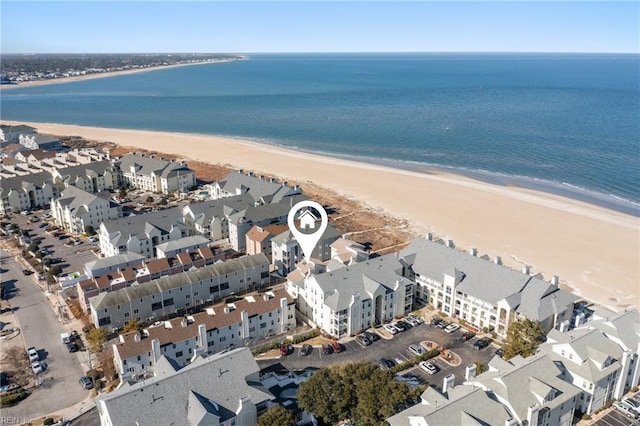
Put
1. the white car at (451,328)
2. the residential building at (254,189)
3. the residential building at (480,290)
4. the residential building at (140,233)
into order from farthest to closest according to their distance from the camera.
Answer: the residential building at (254,189) → the residential building at (140,233) → the white car at (451,328) → the residential building at (480,290)

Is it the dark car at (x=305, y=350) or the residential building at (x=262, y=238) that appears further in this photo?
the residential building at (x=262, y=238)

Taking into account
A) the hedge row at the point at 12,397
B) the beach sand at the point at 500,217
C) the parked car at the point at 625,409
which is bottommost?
the hedge row at the point at 12,397

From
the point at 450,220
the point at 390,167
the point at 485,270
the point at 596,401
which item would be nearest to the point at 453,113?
the point at 390,167

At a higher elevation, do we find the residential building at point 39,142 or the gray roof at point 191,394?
the residential building at point 39,142

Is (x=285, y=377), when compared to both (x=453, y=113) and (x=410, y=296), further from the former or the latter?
(x=453, y=113)

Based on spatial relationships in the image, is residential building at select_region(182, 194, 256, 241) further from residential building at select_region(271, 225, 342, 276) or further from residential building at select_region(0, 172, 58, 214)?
residential building at select_region(0, 172, 58, 214)

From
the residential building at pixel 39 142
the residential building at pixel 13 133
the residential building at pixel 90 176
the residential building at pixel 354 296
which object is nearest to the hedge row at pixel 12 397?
the residential building at pixel 354 296

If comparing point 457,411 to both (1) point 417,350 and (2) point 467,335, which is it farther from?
(2) point 467,335

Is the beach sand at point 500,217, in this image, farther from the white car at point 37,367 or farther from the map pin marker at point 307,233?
the white car at point 37,367
